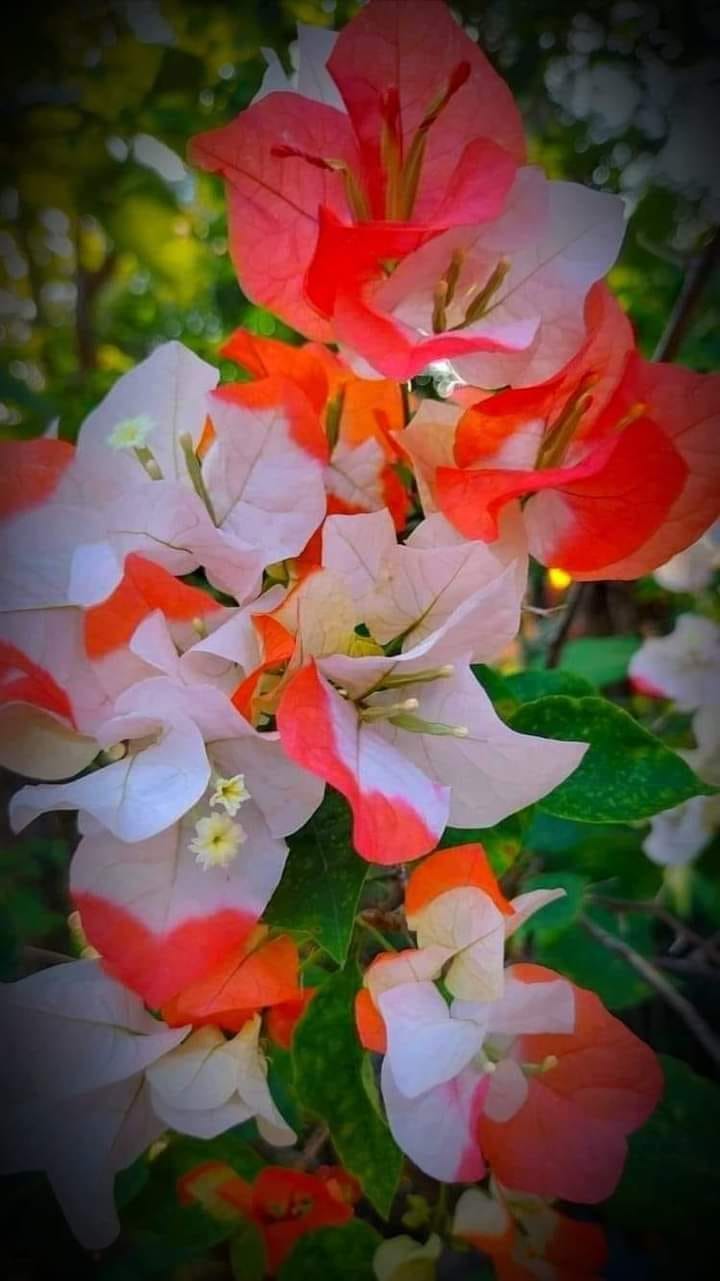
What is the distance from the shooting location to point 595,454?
349 mm

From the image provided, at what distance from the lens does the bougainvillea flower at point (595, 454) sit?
0.36 metres

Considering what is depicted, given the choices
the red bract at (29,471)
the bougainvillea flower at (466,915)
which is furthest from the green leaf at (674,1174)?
the red bract at (29,471)

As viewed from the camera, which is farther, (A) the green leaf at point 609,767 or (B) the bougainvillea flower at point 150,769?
(A) the green leaf at point 609,767

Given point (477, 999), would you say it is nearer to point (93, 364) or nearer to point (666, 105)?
point (666, 105)

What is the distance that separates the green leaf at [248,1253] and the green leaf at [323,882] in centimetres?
27

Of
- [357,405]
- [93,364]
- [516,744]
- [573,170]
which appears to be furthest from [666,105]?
[93,364]

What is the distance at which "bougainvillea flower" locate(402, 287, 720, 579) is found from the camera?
36 centimetres

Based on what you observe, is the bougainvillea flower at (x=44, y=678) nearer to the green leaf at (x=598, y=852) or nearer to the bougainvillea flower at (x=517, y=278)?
the bougainvillea flower at (x=517, y=278)

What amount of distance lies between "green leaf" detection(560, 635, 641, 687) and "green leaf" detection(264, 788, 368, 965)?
0.70m

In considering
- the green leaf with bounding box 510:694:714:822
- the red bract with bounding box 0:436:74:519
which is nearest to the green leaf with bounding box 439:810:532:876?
the green leaf with bounding box 510:694:714:822

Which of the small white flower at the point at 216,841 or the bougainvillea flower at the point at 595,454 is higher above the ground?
the bougainvillea flower at the point at 595,454

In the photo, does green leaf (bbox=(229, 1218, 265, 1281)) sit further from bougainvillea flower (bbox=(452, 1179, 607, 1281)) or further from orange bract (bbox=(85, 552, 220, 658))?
orange bract (bbox=(85, 552, 220, 658))

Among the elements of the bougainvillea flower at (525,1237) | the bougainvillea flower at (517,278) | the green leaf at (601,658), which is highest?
the bougainvillea flower at (517,278)

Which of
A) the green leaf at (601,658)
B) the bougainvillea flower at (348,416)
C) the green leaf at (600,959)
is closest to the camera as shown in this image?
the bougainvillea flower at (348,416)
